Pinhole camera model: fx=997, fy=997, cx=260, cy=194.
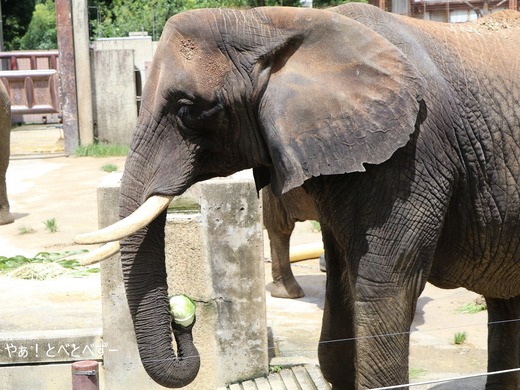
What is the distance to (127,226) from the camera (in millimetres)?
3463

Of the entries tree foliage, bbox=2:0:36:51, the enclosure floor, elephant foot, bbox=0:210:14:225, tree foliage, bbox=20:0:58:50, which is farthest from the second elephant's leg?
tree foliage, bbox=20:0:58:50

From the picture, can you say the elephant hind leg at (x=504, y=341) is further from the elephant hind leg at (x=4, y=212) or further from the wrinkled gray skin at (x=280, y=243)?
the elephant hind leg at (x=4, y=212)

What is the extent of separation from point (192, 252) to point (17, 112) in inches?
→ 536

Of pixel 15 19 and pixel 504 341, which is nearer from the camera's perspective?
pixel 504 341

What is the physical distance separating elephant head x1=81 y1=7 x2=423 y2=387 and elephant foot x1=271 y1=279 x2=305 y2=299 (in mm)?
4102

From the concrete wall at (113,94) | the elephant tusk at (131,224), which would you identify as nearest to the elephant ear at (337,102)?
the elephant tusk at (131,224)

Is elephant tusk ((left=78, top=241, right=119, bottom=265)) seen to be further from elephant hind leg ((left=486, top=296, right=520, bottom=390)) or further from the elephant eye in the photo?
elephant hind leg ((left=486, top=296, right=520, bottom=390))

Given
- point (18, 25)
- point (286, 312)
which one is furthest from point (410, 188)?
point (18, 25)

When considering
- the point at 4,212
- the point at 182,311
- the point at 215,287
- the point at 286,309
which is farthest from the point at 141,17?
the point at 182,311

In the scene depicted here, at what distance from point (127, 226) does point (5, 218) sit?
786 centimetres

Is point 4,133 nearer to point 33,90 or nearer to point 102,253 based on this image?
point 33,90

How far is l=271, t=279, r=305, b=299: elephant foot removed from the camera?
25.5 ft

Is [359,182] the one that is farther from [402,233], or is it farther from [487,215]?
[487,215]

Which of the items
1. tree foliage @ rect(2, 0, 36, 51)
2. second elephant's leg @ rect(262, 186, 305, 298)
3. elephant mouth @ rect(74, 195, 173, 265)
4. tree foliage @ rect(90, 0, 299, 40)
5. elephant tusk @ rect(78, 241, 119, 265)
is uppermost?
elephant mouth @ rect(74, 195, 173, 265)
